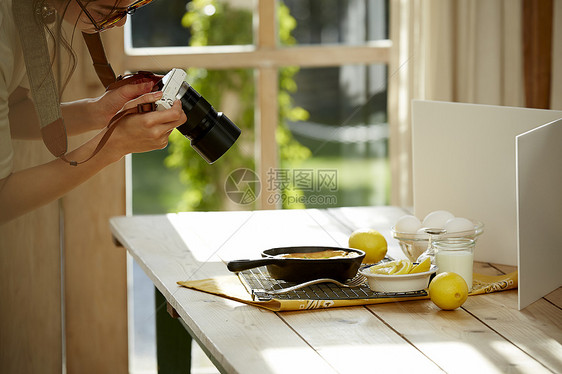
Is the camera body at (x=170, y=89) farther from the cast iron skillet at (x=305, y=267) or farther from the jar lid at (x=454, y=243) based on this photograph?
the jar lid at (x=454, y=243)

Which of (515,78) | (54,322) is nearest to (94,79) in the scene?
(54,322)

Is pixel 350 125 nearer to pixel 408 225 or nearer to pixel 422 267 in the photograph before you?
pixel 408 225

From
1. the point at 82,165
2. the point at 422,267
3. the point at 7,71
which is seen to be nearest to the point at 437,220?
the point at 422,267

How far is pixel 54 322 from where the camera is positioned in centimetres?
133

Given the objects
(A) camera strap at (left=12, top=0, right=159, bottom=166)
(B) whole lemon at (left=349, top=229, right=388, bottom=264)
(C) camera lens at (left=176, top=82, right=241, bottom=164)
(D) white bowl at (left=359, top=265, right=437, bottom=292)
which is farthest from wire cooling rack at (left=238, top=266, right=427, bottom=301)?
(A) camera strap at (left=12, top=0, right=159, bottom=166)

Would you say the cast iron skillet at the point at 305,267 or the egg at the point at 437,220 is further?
the egg at the point at 437,220

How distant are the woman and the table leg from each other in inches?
22.8

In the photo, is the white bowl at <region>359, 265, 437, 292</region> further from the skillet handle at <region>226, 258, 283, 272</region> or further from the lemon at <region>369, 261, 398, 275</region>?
the skillet handle at <region>226, 258, 283, 272</region>

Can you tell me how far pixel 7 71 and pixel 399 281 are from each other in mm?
657

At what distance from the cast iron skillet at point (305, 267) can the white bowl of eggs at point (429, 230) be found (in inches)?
4.8

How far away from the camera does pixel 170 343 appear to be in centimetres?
173

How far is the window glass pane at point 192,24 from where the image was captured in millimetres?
2506

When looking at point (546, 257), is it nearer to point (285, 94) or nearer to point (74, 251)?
point (285, 94)

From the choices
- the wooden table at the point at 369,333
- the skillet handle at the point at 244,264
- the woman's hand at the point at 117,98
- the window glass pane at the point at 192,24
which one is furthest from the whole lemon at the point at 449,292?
the window glass pane at the point at 192,24
